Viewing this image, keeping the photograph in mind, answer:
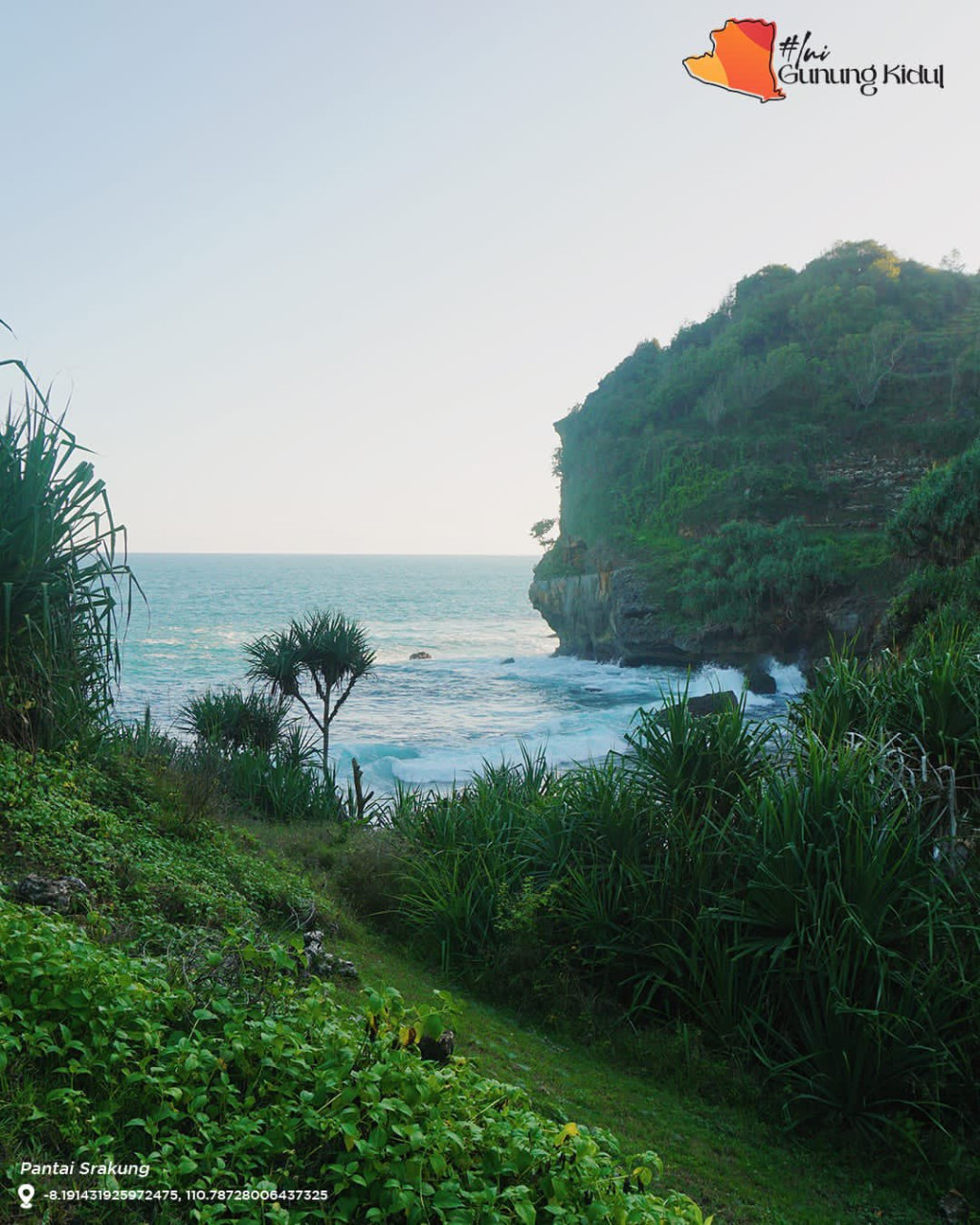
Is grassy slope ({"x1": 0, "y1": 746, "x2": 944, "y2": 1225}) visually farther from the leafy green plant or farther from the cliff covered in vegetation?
the cliff covered in vegetation

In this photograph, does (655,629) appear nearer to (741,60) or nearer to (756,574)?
(756,574)

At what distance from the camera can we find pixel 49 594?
6.39 metres

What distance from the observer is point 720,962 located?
5648mm

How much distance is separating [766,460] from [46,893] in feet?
173

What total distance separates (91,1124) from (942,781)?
5601 millimetres

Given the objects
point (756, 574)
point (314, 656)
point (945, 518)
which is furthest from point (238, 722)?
point (756, 574)

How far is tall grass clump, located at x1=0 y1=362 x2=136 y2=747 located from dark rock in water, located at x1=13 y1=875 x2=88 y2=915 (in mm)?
1916

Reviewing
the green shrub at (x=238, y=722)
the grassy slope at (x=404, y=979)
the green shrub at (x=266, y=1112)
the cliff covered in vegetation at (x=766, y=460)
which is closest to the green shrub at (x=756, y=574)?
the cliff covered in vegetation at (x=766, y=460)

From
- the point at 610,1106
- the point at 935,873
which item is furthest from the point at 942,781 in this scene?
the point at 610,1106

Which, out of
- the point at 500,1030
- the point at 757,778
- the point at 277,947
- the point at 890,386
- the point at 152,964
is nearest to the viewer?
the point at 277,947

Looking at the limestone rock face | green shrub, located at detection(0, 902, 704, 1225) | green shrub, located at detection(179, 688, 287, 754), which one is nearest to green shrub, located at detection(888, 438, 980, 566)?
the limestone rock face

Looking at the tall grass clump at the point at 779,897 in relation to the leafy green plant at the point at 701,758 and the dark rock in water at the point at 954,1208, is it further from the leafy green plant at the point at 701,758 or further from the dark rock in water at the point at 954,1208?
the dark rock in water at the point at 954,1208

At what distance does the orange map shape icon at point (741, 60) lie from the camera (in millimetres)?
10289

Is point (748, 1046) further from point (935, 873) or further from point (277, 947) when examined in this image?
point (277, 947)
